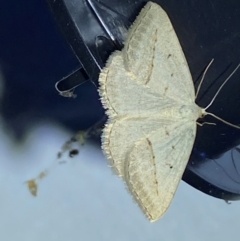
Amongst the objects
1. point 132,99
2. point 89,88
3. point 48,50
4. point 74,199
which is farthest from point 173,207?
point 132,99

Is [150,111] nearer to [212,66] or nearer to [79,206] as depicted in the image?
[212,66]

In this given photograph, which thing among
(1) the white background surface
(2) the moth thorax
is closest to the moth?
(2) the moth thorax

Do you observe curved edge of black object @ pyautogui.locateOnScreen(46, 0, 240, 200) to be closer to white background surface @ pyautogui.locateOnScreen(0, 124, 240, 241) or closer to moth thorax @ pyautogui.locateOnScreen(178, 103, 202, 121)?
moth thorax @ pyautogui.locateOnScreen(178, 103, 202, 121)

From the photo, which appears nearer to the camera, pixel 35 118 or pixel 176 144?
pixel 176 144

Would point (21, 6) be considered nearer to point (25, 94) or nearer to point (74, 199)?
point (25, 94)

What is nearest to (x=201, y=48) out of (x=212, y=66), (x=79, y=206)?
(x=212, y=66)

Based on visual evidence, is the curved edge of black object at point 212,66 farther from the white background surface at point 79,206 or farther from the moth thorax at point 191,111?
the white background surface at point 79,206
